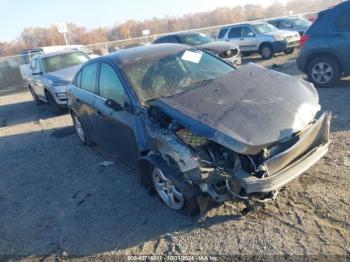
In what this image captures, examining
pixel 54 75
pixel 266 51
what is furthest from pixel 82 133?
pixel 266 51

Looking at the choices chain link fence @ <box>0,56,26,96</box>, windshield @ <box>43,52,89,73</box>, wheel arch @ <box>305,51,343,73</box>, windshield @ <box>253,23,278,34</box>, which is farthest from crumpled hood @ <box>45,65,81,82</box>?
chain link fence @ <box>0,56,26,96</box>

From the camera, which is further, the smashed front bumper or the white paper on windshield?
the white paper on windshield

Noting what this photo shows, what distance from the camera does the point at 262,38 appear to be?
14531mm

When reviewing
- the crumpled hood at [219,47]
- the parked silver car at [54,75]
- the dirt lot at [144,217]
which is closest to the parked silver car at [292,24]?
the crumpled hood at [219,47]

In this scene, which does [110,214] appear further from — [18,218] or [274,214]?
[274,214]

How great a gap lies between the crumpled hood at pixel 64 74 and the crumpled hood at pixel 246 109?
654 centimetres

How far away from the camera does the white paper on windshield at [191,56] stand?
15.4ft

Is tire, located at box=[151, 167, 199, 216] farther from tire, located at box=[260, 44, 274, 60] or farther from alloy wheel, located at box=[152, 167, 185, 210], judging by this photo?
tire, located at box=[260, 44, 274, 60]

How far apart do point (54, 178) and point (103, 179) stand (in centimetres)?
98

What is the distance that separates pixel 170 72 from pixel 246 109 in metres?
1.39

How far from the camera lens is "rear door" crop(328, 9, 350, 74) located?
23.5 ft

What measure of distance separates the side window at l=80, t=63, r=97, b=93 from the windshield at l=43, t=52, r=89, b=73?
17.6 ft

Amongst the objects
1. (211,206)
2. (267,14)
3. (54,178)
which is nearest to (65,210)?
(54,178)

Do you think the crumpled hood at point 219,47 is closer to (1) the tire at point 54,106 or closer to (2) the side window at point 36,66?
(1) the tire at point 54,106
